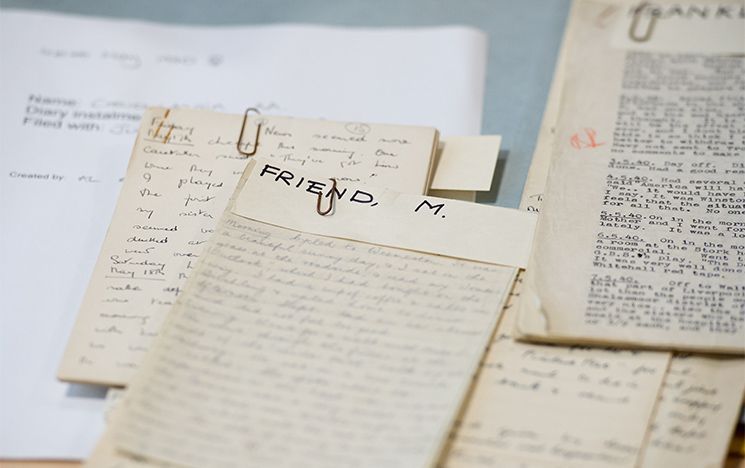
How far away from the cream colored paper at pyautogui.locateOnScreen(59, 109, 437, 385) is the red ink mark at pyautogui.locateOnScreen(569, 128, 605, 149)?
0.12m

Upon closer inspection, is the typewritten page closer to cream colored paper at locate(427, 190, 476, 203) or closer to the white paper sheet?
cream colored paper at locate(427, 190, 476, 203)

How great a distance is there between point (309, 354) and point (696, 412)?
263 millimetres

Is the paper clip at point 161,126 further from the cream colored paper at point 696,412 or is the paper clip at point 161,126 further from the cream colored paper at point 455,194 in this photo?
the cream colored paper at point 696,412

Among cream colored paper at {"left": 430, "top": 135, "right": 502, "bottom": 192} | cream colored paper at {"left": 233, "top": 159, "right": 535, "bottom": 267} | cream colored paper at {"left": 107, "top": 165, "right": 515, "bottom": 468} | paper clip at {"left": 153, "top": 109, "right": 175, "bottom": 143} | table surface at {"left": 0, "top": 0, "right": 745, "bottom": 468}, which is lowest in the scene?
cream colored paper at {"left": 107, "top": 165, "right": 515, "bottom": 468}

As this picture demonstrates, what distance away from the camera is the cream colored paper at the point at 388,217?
2.06 feet

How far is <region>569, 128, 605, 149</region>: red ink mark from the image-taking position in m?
0.71

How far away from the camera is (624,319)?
583mm

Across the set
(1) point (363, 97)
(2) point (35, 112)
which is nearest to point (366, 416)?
(1) point (363, 97)

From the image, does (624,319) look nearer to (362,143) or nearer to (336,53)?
(362,143)

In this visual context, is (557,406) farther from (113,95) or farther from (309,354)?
(113,95)

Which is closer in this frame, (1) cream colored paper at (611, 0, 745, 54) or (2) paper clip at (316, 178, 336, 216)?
(2) paper clip at (316, 178, 336, 216)

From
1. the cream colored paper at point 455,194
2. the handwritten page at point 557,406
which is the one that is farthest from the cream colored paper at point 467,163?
the handwritten page at point 557,406

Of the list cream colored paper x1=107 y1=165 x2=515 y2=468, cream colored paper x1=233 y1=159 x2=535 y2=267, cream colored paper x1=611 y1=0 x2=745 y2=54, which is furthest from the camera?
cream colored paper x1=611 y1=0 x2=745 y2=54

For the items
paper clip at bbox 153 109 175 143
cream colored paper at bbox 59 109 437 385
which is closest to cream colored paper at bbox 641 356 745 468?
cream colored paper at bbox 59 109 437 385
